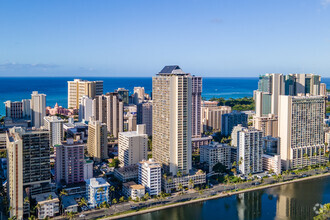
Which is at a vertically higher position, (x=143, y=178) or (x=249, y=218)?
(x=143, y=178)

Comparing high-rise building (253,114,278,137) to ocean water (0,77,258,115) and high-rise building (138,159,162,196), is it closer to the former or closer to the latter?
high-rise building (138,159,162,196)

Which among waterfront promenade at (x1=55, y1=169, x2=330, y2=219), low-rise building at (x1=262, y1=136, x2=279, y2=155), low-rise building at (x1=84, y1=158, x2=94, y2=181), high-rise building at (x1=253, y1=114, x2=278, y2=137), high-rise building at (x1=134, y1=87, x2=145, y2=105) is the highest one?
high-rise building at (x1=134, y1=87, x2=145, y2=105)

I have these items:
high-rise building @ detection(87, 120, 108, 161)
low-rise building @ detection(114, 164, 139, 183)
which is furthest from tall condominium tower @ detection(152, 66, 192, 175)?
high-rise building @ detection(87, 120, 108, 161)

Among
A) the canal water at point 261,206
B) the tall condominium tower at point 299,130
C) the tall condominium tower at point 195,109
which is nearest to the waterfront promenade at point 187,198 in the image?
the canal water at point 261,206

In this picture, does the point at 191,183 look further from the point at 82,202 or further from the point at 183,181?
the point at 82,202

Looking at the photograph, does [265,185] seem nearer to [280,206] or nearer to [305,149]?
[280,206]

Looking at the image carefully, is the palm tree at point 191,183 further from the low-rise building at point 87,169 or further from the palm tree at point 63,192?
the palm tree at point 63,192

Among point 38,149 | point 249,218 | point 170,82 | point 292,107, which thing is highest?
point 170,82

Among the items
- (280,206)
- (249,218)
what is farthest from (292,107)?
(249,218)
